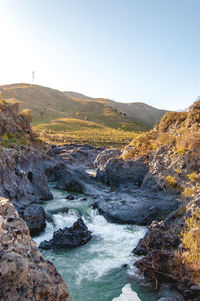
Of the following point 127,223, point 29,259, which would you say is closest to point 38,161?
point 127,223

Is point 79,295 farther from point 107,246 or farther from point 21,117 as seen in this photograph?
point 21,117

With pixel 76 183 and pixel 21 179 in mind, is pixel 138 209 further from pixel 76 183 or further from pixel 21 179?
pixel 76 183

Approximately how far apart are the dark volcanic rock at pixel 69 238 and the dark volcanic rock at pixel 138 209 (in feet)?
12.5

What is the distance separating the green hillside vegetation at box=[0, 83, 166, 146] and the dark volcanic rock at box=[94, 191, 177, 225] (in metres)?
46.9

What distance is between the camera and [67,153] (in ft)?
166

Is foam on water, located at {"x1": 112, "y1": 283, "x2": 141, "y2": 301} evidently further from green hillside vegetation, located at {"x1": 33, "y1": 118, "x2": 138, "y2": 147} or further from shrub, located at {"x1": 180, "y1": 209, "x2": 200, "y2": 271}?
green hillside vegetation, located at {"x1": 33, "y1": 118, "x2": 138, "y2": 147}

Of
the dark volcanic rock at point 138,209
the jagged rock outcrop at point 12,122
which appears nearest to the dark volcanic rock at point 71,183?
the dark volcanic rock at point 138,209

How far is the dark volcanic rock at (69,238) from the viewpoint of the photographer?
46.0 ft

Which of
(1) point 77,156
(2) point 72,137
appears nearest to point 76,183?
(1) point 77,156

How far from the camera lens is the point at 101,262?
41.5 feet

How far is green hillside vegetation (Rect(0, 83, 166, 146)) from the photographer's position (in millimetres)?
73562

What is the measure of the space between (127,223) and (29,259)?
13376mm

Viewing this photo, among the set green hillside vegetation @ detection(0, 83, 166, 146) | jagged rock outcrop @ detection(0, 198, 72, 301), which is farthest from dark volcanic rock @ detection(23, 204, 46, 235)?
green hillside vegetation @ detection(0, 83, 166, 146)

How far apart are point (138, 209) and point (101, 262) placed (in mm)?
6958
